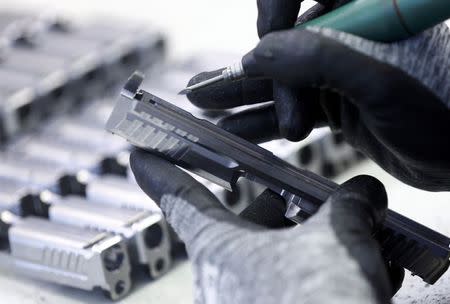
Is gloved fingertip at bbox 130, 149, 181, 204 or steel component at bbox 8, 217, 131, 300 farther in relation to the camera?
steel component at bbox 8, 217, 131, 300

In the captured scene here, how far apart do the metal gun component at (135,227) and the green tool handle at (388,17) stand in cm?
42

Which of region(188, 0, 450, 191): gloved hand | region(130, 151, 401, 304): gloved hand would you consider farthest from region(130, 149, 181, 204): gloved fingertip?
region(188, 0, 450, 191): gloved hand

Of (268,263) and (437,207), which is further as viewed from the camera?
(437,207)

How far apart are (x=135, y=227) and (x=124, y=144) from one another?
0.27 m

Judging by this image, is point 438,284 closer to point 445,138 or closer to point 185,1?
point 445,138

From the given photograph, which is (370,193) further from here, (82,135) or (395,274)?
(82,135)

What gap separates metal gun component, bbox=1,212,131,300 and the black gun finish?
237 mm

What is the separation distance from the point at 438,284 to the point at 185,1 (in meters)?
1.17

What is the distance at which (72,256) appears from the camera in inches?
42.6

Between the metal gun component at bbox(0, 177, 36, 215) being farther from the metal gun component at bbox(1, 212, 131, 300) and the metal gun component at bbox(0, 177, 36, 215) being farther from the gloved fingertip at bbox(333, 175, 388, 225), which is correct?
the gloved fingertip at bbox(333, 175, 388, 225)

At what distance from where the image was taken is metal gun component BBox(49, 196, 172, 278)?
1112 mm

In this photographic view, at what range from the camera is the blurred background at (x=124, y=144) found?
1117 mm

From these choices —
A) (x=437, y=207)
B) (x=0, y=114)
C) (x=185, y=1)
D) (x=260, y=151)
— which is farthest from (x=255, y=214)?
(x=185, y=1)

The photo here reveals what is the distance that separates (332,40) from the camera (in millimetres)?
772
